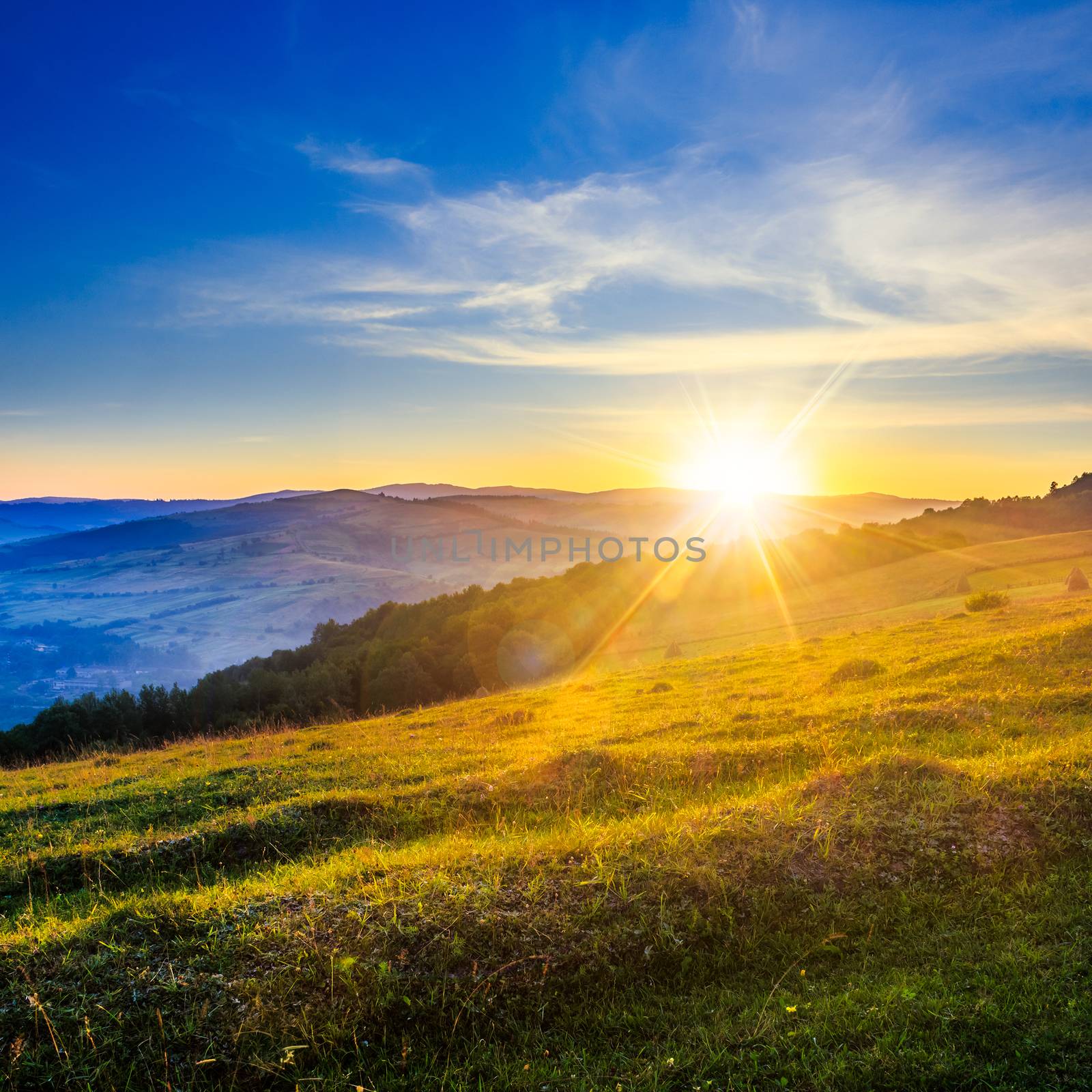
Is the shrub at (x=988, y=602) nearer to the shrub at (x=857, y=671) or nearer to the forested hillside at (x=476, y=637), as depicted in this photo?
Answer: the shrub at (x=857, y=671)

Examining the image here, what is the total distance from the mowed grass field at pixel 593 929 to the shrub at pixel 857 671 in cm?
600

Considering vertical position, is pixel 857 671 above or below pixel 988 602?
above

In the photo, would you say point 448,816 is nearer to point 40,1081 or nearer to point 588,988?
point 588,988

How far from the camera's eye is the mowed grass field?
4.75m

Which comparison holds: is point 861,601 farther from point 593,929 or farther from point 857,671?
point 593,929

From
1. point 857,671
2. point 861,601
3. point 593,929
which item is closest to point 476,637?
point 861,601

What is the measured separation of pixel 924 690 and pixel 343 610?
16797 cm

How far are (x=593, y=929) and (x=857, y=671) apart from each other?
13.3 metres

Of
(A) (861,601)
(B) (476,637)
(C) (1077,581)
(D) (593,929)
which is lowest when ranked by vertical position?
(B) (476,637)

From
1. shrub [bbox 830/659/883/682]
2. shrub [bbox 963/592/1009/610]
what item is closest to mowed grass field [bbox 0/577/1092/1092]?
shrub [bbox 830/659/883/682]

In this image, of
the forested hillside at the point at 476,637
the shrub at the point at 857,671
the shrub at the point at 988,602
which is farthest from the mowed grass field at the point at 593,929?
the forested hillside at the point at 476,637

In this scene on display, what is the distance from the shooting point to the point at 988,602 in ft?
92.4

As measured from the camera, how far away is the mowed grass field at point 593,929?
4750mm

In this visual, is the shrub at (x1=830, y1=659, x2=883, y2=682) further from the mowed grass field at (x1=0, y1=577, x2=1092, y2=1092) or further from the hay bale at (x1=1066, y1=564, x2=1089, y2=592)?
the hay bale at (x1=1066, y1=564, x2=1089, y2=592)
